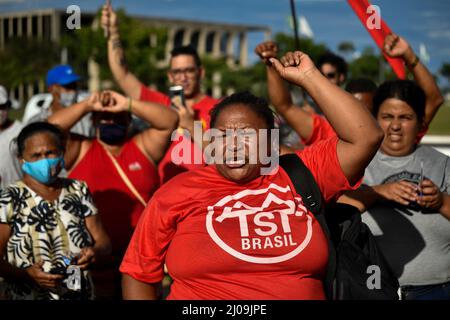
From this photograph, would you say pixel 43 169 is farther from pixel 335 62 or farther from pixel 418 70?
pixel 335 62

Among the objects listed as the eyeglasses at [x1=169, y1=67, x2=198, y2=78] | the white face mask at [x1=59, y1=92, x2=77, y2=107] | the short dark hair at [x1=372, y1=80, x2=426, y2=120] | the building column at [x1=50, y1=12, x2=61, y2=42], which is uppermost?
the short dark hair at [x1=372, y1=80, x2=426, y2=120]

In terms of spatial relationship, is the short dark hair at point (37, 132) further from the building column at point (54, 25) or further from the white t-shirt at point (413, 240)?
the building column at point (54, 25)

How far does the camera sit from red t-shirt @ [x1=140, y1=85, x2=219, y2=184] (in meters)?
4.85

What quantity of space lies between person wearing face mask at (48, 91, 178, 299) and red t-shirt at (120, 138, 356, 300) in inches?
59.1

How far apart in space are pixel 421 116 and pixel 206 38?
3350 inches

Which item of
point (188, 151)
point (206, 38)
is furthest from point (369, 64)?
point (188, 151)

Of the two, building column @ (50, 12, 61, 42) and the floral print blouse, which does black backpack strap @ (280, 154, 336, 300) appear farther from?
building column @ (50, 12, 61, 42)

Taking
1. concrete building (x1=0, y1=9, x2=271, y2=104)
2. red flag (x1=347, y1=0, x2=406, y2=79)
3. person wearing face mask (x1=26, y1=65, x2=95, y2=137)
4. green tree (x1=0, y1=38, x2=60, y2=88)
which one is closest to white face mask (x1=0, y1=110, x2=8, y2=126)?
person wearing face mask (x1=26, y1=65, x2=95, y2=137)

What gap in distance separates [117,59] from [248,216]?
322cm

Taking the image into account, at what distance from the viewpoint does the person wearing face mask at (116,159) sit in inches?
167

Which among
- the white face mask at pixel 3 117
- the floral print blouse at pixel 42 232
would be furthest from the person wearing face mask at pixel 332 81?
the white face mask at pixel 3 117

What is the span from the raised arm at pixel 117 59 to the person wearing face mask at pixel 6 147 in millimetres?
1093

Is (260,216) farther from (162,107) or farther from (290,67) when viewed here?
(162,107)

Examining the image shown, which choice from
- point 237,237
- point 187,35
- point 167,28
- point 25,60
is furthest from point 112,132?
point 187,35
